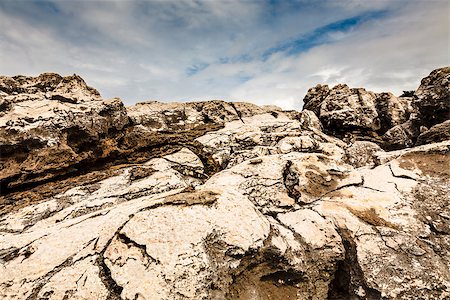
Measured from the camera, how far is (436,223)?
790cm

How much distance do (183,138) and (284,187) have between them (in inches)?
368

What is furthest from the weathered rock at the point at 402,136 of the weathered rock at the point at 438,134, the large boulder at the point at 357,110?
the weathered rock at the point at 438,134

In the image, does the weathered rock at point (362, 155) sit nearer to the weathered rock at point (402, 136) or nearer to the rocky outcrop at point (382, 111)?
the rocky outcrop at point (382, 111)

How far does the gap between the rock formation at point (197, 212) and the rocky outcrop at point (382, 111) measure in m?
7.28

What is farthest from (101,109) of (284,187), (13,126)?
(284,187)

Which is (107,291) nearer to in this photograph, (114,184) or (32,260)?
(32,260)

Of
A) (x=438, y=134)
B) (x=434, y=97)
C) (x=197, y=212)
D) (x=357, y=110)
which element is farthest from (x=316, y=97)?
(x=197, y=212)

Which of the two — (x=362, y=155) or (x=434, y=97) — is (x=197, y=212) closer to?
(x=362, y=155)

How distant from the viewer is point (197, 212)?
Answer: 772 centimetres

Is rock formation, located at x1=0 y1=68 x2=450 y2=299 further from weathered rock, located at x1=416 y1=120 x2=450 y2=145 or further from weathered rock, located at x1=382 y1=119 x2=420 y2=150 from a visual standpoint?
weathered rock, located at x1=382 y1=119 x2=420 y2=150

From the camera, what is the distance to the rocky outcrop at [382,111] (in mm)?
20078

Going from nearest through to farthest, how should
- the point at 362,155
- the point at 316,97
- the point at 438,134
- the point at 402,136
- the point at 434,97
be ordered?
the point at 438,134 → the point at 362,155 → the point at 434,97 → the point at 402,136 → the point at 316,97

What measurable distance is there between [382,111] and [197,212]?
27746 millimetres

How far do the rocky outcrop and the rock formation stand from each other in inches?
287
